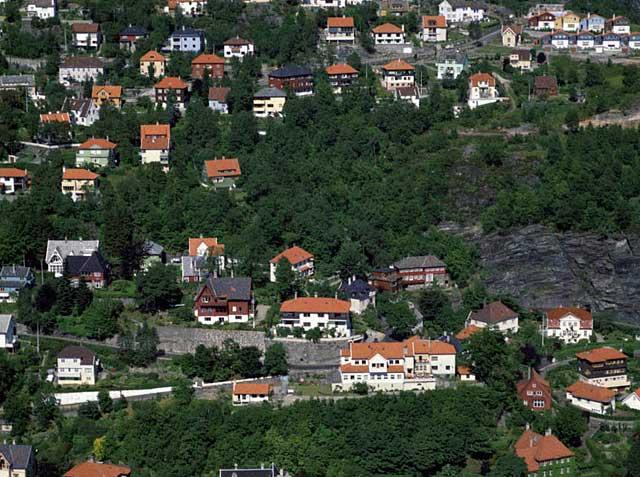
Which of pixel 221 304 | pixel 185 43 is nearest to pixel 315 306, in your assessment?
pixel 221 304

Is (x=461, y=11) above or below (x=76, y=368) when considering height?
above

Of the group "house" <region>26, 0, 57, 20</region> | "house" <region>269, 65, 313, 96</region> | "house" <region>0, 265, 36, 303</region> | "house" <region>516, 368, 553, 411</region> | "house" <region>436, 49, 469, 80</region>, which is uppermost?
"house" <region>26, 0, 57, 20</region>

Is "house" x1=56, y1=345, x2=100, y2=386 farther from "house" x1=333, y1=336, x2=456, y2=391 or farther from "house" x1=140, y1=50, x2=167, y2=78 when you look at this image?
"house" x1=140, y1=50, x2=167, y2=78

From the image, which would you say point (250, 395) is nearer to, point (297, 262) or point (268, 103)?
point (297, 262)

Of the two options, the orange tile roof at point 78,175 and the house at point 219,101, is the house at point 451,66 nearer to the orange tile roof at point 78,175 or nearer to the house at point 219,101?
the house at point 219,101

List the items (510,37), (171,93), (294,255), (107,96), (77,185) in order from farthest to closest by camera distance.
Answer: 1. (510,37)
2. (171,93)
3. (107,96)
4. (77,185)
5. (294,255)

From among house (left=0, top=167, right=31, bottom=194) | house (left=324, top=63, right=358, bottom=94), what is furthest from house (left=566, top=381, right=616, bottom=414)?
house (left=324, top=63, right=358, bottom=94)

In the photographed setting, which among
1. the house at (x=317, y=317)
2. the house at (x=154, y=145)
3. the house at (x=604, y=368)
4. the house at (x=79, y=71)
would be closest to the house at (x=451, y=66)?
the house at (x=154, y=145)
